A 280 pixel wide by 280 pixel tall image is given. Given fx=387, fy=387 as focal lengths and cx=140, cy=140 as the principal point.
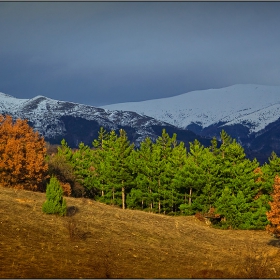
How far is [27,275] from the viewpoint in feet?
45.9

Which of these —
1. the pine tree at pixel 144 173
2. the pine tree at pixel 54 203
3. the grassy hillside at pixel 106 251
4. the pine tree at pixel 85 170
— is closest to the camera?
the grassy hillside at pixel 106 251

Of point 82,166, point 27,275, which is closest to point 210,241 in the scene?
point 27,275

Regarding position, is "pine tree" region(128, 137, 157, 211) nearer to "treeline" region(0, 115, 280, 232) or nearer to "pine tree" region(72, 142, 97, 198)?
"treeline" region(0, 115, 280, 232)

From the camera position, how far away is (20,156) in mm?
43125

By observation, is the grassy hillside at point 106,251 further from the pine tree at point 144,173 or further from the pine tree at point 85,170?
the pine tree at point 85,170

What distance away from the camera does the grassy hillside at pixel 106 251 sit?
15820mm

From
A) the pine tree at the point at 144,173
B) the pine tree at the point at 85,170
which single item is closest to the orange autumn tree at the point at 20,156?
the pine tree at the point at 144,173

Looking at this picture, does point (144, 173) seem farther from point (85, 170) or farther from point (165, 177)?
point (85, 170)

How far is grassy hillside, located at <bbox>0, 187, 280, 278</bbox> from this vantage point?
1582 centimetres

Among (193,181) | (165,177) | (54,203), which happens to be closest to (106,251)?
(54,203)

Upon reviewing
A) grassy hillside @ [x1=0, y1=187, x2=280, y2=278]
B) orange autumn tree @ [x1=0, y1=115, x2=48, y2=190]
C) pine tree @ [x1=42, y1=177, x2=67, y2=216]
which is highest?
orange autumn tree @ [x1=0, y1=115, x2=48, y2=190]

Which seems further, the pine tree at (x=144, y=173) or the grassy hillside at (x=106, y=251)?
the pine tree at (x=144, y=173)

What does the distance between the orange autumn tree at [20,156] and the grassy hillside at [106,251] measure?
1252 centimetres

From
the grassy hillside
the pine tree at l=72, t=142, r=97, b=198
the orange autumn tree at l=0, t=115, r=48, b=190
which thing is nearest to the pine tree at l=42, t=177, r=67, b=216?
the grassy hillside
